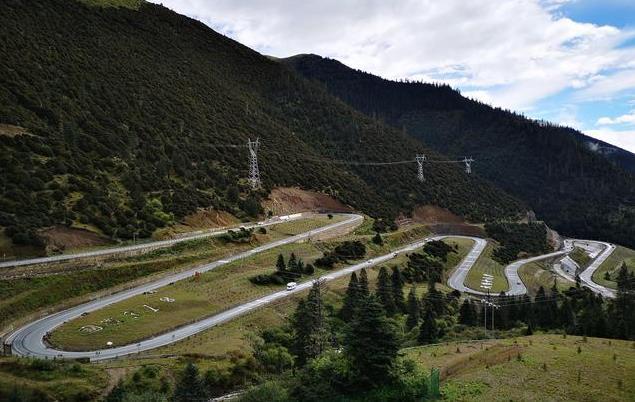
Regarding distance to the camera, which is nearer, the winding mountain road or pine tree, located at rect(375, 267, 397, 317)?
the winding mountain road

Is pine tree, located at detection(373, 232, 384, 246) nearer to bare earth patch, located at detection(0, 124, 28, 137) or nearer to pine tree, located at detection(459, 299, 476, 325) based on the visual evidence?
pine tree, located at detection(459, 299, 476, 325)

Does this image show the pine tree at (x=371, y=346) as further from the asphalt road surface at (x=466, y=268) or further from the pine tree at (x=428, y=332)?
the asphalt road surface at (x=466, y=268)

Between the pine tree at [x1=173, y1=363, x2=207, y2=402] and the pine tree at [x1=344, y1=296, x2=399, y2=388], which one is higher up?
the pine tree at [x1=344, y1=296, x2=399, y2=388]

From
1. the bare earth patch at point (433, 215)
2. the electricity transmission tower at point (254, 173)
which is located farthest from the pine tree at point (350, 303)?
the bare earth patch at point (433, 215)

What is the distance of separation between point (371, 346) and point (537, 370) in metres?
6.71

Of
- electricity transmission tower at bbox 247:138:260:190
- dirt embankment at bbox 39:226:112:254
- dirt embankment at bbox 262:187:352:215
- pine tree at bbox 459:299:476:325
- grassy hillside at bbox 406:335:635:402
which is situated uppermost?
electricity transmission tower at bbox 247:138:260:190

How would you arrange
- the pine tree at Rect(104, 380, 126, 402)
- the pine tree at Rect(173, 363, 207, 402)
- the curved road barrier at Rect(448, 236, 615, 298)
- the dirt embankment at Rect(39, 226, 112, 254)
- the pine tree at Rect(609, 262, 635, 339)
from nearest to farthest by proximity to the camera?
the pine tree at Rect(104, 380, 126, 402)
the pine tree at Rect(173, 363, 207, 402)
the pine tree at Rect(609, 262, 635, 339)
the dirt embankment at Rect(39, 226, 112, 254)
the curved road barrier at Rect(448, 236, 615, 298)

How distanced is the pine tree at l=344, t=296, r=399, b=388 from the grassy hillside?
8.40 feet

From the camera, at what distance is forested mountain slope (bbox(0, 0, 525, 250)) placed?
6069 cm

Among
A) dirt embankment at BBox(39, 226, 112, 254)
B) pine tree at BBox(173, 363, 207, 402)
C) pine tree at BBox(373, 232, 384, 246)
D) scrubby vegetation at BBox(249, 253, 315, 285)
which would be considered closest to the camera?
pine tree at BBox(173, 363, 207, 402)

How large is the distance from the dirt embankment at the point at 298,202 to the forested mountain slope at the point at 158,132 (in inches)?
84.8

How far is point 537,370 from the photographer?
22016 millimetres

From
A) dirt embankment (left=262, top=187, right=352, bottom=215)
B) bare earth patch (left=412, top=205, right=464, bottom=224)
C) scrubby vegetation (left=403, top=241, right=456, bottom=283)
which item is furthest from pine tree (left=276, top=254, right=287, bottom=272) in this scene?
bare earth patch (left=412, top=205, right=464, bottom=224)

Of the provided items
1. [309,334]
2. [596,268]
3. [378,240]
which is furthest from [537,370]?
[596,268]
